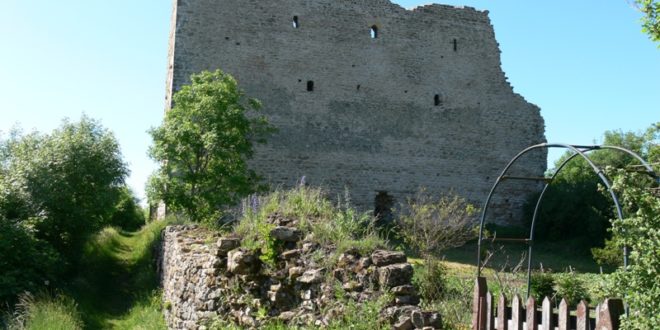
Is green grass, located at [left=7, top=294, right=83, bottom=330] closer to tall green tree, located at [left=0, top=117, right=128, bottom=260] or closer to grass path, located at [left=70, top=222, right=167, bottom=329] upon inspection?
grass path, located at [left=70, top=222, right=167, bottom=329]

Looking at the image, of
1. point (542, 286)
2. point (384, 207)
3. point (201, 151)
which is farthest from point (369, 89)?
point (542, 286)

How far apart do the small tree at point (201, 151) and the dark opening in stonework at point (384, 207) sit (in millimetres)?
7248

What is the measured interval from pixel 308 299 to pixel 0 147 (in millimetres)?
12682

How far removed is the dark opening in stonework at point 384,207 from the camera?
21.5m

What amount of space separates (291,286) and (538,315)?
9.57 ft

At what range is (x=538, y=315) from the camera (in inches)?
177

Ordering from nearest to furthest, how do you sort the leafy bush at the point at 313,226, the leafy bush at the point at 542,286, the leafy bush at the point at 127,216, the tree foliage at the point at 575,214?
1. the leafy bush at the point at 313,226
2. the leafy bush at the point at 542,286
3. the tree foliage at the point at 575,214
4. the leafy bush at the point at 127,216

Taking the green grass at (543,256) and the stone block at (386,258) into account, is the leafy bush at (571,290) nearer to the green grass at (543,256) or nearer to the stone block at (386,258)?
the stone block at (386,258)

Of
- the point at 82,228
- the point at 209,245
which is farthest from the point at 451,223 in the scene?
the point at 82,228

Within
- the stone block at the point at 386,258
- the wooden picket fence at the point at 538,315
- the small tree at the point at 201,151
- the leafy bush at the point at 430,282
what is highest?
the small tree at the point at 201,151

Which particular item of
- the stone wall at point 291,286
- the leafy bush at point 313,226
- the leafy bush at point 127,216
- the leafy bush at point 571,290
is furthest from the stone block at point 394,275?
the leafy bush at point 127,216

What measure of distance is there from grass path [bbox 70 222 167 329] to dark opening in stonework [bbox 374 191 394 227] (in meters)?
7.99

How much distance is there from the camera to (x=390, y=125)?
2161cm

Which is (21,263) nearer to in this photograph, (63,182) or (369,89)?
(63,182)
